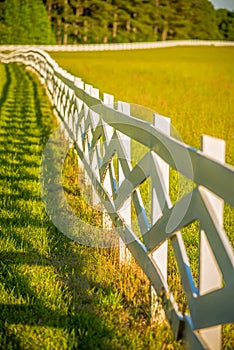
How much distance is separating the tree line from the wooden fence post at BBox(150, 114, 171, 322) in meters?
86.6

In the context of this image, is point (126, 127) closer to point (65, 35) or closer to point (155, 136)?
point (155, 136)

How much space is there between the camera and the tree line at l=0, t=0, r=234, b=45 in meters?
89.0

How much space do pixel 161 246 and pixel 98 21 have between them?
101 m

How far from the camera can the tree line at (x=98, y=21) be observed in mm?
89000

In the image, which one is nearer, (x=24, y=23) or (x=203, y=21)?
(x=24, y=23)

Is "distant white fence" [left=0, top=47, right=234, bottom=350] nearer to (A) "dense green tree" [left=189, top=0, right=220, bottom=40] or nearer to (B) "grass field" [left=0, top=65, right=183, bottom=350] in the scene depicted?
(B) "grass field" [left=0, top=65, right=183, bottom=350]

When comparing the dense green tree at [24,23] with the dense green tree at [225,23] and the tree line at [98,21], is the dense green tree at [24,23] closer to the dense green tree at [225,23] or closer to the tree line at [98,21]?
the tree line at [98,21]

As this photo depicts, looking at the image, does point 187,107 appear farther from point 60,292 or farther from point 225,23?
point 225,23

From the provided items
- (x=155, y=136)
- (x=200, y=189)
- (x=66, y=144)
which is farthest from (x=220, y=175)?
(x=66, y=144)

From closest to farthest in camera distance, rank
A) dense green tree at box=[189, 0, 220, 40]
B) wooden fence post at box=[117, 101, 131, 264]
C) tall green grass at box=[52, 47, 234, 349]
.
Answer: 1. wooden fence post at box=[117, 101, 131, 264]
2. tall green grass at box=[52, 47, 234, 349]
3. dense green tree at box=[189, 0, 220, 40]

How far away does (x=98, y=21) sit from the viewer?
101812 mm

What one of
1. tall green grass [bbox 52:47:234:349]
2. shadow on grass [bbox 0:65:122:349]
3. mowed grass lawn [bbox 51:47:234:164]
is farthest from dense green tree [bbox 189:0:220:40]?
shadow on grass [bbox 0:65:122:349]

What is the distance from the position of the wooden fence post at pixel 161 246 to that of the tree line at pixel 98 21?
284 ft

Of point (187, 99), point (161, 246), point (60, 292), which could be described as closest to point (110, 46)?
point (187, 99)
